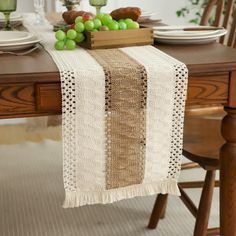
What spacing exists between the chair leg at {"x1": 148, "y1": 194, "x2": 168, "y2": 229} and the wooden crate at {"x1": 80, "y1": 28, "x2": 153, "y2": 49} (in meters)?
0.68

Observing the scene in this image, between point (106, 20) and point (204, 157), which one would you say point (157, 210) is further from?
point (106, 20)

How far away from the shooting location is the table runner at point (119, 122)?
115cm

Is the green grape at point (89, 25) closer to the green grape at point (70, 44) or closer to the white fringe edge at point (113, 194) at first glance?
the green grape at point (70, 44)

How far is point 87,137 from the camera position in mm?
1189

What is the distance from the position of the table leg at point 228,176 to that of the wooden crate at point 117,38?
0.31m

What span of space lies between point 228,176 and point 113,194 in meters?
0.32

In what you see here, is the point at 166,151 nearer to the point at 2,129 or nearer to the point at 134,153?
the point at 134,153

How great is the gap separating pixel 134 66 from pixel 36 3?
98 cm

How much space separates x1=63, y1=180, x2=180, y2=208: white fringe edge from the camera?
4.07 feet

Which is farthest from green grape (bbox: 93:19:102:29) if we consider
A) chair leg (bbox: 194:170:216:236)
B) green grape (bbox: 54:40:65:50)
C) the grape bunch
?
chair leg (bbox: 194:170:216:236)

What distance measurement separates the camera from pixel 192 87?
1.22 m

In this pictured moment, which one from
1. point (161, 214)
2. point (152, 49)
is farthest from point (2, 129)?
point (152, 49)

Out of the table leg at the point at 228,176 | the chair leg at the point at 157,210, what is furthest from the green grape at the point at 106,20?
the chair leg at the point at 157,210

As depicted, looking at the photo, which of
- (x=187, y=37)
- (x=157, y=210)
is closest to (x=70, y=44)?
(x=187, y=37)
